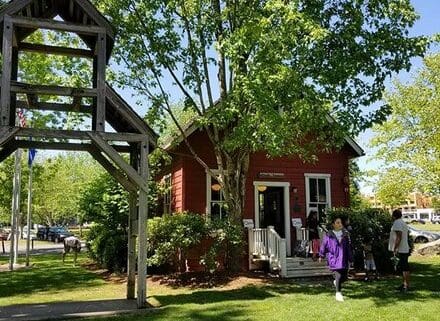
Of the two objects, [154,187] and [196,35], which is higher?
[196,35]

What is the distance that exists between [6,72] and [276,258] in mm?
9354

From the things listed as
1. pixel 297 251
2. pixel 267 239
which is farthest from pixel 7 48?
pixel 297 251

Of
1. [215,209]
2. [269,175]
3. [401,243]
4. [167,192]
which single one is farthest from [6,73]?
[269,175]

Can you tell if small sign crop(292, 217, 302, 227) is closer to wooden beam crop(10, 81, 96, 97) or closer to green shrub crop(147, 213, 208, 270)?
green shrub crop(147, 213, 208, 270)

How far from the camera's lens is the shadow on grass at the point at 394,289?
1016 cm

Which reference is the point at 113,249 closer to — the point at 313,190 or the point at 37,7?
the point at 313,190

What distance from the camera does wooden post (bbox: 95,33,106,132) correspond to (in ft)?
30.6

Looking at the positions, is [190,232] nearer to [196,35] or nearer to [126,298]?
[126,298]

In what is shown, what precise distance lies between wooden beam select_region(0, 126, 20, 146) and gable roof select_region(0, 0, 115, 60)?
2068 mm

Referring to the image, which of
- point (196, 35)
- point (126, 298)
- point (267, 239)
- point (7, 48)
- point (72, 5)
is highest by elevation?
point (196, 35)

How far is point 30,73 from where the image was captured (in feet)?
61.0

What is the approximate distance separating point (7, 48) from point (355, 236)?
37.3 feet

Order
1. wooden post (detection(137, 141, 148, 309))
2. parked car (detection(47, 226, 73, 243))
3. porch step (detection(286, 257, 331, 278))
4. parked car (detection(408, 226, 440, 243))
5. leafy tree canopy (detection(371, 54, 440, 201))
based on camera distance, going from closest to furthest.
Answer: wooden post (detection(137, 141, 148, 309)) → porch step (detection(286, 257, 331, 278)) → leafy tree canopy (detection(371, 54, 440, 201)) → parked car (detection(408, 226, 440, 243)) → parked car (detection(47, 226, 73, 243))

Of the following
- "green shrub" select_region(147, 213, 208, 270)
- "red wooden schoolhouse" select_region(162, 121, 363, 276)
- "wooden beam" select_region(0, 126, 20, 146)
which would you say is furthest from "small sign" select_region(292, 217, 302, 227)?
"wooden beam" select_region(0, 126, 20, 146)
